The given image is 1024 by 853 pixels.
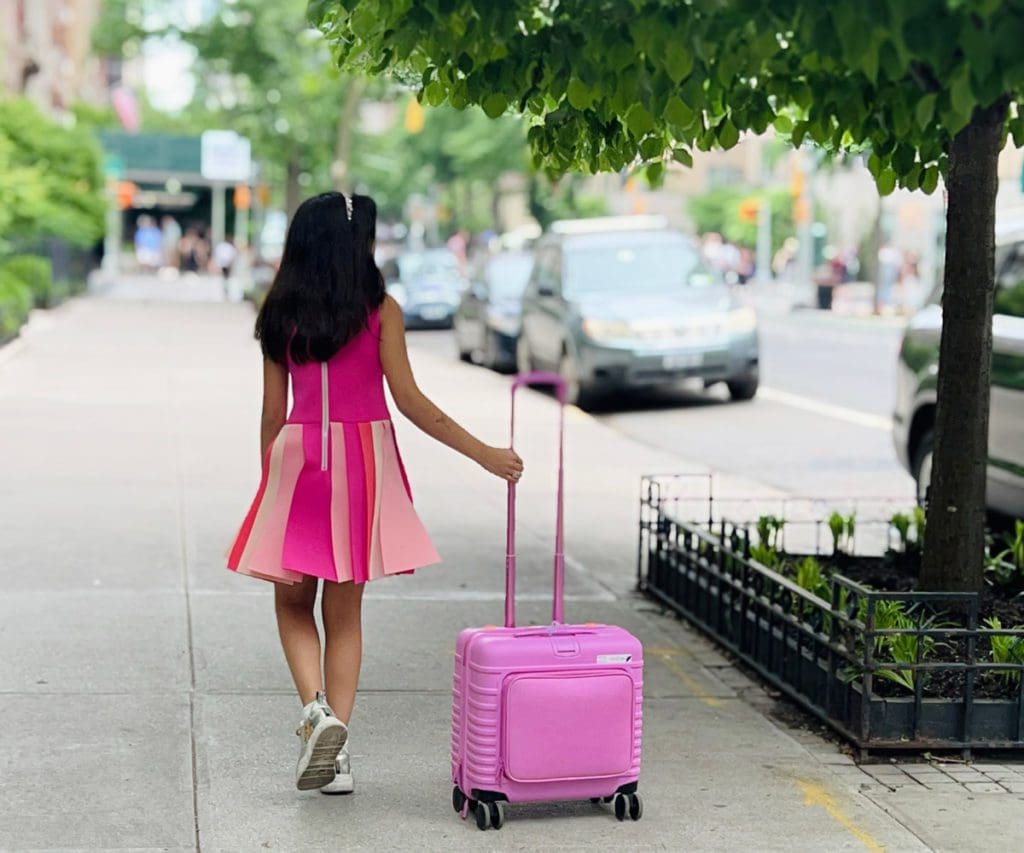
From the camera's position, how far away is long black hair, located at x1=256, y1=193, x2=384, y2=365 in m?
4.95

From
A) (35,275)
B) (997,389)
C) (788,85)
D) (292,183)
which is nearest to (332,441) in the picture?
(788,85)

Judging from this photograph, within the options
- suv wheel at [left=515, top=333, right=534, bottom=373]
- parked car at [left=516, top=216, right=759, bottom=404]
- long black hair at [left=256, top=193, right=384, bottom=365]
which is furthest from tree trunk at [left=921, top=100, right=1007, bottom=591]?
suv wheel at [left=515, top=333, right=534, bottom=373]

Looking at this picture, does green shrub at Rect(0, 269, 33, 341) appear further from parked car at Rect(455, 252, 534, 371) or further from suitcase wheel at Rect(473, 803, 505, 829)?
suitcase wheel at Rect(473, 803, 505, 829)

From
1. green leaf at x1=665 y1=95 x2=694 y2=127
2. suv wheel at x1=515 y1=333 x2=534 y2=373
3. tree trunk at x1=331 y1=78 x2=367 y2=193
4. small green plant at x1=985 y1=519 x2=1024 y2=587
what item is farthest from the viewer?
tree trunk at x1=331 y1=78 x2=367 y2=193

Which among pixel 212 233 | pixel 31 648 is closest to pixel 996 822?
pixel 31 648

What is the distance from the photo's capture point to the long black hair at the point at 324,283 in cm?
495

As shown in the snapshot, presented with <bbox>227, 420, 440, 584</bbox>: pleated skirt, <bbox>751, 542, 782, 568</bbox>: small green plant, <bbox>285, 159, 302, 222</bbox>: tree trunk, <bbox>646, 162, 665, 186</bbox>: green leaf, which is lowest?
<bbox>751, 542, 782, 568</bbox>: small green plant

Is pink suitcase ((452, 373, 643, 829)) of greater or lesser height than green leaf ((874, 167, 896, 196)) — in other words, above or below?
below

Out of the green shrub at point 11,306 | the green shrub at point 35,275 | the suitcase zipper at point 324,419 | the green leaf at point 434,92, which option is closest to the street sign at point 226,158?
the green shrub at point 35,275

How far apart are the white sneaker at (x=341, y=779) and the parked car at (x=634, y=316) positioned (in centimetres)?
1285

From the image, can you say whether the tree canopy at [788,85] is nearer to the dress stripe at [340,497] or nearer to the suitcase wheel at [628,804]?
the dress stripe at [340,497]

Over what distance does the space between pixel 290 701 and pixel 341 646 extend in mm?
1018

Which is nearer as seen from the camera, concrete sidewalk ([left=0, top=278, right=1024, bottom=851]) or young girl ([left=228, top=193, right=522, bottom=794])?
concrete sidewalk ([left=0, top=278, right=1024, bottom=851])

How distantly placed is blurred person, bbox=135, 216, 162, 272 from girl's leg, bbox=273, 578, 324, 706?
196ft
